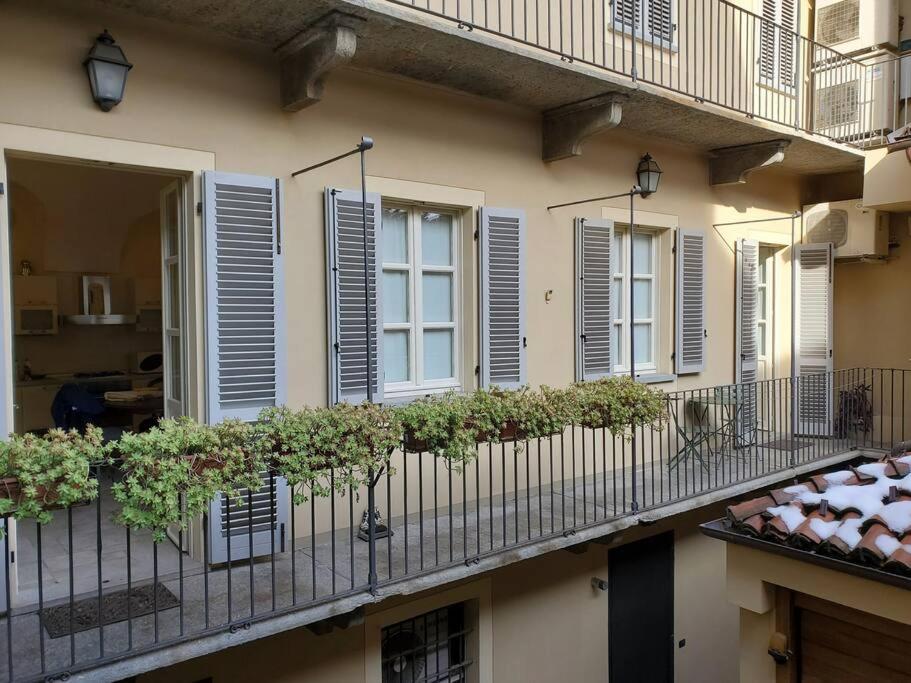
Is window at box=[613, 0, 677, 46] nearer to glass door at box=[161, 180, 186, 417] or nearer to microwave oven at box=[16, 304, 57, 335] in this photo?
glass door at box=[161, 180, 186, 417]

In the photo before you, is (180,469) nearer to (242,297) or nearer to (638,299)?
(242,297)

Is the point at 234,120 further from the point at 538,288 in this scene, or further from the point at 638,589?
the point at 638,589

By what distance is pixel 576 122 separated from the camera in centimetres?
669

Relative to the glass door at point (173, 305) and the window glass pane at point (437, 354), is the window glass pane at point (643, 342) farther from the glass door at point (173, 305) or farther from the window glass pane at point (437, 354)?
the glass door at point (173, 305)

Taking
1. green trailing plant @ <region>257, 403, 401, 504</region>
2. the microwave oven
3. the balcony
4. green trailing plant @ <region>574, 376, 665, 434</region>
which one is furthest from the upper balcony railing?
the microwave oven

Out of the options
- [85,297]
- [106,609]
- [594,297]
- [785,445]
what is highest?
[85,297]

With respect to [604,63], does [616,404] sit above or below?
below

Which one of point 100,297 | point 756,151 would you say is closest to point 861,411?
point 756,151

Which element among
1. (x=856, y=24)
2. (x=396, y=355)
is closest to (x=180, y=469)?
(x=396, y=355)

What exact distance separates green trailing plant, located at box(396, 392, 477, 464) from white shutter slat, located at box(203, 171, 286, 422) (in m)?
1.12

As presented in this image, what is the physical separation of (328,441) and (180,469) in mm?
849

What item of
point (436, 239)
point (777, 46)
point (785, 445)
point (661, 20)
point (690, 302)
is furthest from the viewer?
point (777, 46)

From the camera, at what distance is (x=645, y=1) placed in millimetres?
7613

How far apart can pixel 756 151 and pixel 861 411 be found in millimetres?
4085
